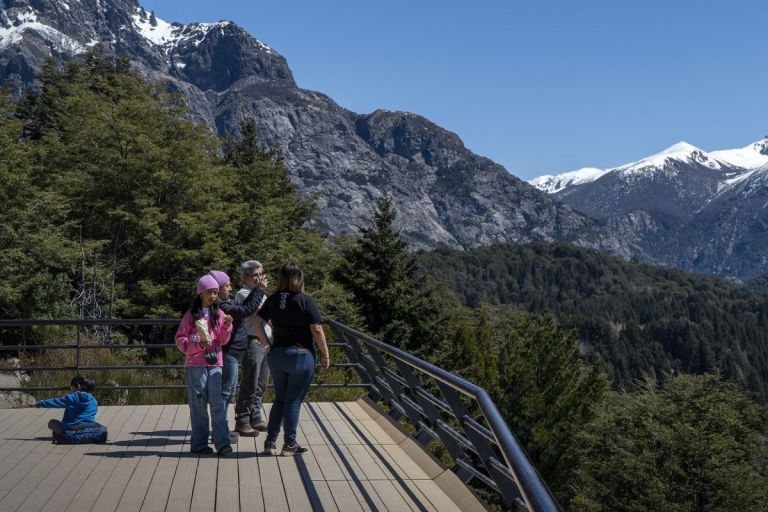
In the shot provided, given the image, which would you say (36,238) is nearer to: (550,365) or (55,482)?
(55,482)

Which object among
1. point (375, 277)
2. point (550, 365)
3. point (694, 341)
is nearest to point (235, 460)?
point (375, 277)

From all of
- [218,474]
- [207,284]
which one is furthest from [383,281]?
[218,474]

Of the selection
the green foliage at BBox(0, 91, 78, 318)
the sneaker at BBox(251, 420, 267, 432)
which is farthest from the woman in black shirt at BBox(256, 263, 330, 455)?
the green foliage at BBox(0, 91, 78, 318)

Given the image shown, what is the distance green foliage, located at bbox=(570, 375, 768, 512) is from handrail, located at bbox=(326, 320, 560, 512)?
2797 cm

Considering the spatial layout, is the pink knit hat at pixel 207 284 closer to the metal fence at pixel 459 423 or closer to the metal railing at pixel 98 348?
the metal railing at pixel 98 348

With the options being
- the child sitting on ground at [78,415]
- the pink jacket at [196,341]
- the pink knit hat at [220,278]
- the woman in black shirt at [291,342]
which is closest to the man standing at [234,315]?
the pink knit hat at [220,278]

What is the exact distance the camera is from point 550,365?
5531cm

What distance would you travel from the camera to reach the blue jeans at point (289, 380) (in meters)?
6.25

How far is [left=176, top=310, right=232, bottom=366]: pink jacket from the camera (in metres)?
6.42

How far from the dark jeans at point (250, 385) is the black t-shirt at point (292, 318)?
94cm

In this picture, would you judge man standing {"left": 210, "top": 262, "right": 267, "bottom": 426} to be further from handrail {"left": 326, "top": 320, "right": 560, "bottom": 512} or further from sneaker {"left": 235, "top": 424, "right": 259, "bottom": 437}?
handrail {"left": 326, "top": 320, "right": 560, "bottom": 512}

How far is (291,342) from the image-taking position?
20.6 ft

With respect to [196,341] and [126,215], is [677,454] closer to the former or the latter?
[126,215]

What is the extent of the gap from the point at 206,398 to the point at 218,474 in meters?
0.87
